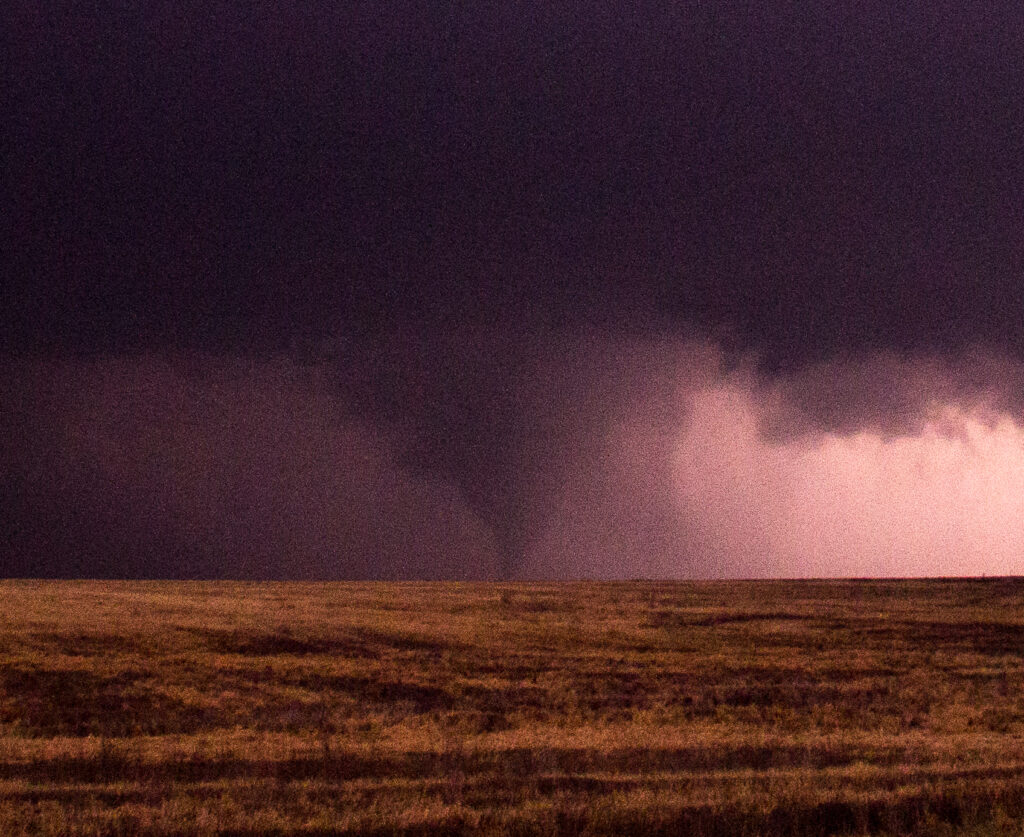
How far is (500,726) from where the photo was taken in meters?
22.1

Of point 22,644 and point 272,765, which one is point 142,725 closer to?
point 272,765

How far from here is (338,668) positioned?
33500mm

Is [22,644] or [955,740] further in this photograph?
[22,644]

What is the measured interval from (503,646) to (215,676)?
1333 centimetres

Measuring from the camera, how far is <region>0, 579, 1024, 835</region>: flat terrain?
1316 cm

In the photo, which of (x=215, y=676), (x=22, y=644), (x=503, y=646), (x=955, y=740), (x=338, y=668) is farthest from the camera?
(x=503, y=646)

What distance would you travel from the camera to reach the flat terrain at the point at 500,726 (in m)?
13.2

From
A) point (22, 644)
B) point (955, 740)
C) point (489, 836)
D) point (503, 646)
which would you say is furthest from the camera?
point (503, 646)

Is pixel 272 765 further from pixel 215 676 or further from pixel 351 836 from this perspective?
pixel 215 676

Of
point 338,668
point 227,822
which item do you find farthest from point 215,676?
point 227,822

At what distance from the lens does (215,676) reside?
30.6 metres

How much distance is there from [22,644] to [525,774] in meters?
26.9

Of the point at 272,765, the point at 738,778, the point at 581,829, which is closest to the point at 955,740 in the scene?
the point at 738,778

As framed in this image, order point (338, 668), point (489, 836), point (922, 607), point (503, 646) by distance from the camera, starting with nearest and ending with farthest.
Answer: point (489, 836)
point (338, 668)
point (503, 646)
point (922, 607)
